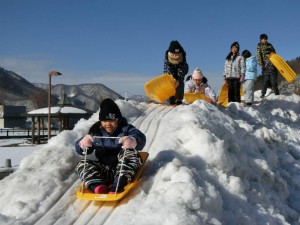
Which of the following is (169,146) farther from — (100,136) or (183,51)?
(183,51)

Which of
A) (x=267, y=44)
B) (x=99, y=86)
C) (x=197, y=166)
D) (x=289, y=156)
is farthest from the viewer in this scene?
(x=99, y=86)

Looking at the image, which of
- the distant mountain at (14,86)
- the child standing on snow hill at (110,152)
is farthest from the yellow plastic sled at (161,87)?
the distant mountain at (14,86)

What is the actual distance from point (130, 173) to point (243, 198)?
1.26 metres

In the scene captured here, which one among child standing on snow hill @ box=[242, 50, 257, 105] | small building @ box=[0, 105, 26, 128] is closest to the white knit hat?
child standing on snow hill @ box=[242, 50, 257, 105]

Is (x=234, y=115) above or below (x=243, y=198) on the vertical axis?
above

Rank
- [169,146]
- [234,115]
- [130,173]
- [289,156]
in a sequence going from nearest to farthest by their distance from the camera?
1. [130,173]
2. [169,146]
3. [289,156]
4. [234,115]

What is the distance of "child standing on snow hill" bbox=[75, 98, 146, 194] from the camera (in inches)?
150

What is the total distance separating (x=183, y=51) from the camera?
8695mm

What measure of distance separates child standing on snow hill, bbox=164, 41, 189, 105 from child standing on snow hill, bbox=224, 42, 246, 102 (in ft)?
3.67

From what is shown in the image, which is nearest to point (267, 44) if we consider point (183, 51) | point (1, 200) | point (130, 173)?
point (183, 51)

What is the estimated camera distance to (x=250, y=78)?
9500 mm

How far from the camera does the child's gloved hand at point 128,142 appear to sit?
3896 mm

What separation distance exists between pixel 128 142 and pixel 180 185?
773 millimetres

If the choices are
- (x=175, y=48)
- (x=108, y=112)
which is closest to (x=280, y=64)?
(x=175, y=48)
